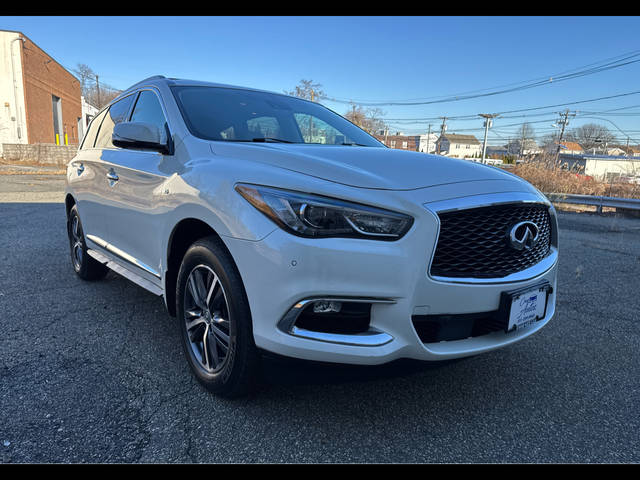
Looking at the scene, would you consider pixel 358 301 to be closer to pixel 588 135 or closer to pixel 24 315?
pixel 24 315

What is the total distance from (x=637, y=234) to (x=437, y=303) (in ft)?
27.3

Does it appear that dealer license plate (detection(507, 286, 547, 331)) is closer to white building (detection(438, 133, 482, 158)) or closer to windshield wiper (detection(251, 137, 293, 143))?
windshield wiper (detection(251, 137, 293, 143))

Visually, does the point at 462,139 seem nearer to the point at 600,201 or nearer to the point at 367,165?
the point at 600,201

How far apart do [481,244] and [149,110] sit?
2522 mm

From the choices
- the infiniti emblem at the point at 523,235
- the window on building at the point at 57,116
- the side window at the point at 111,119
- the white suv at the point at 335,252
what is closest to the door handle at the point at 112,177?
the side window at the point at 111,119

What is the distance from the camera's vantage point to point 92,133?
14.3ft

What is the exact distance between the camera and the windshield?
280 centimetres

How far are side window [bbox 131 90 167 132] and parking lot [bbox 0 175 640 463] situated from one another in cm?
148

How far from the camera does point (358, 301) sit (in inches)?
71.2

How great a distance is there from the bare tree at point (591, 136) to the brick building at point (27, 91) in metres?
73.7

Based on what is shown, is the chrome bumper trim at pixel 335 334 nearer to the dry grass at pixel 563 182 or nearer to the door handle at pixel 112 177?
the door handle at pixel 112 177

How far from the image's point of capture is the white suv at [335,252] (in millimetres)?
1799

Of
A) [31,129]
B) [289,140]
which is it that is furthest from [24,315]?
[31,129]

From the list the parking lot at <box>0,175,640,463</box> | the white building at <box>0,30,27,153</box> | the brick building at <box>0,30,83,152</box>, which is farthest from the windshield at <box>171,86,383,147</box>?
the brick building at <box>0,30,83,152</box>
